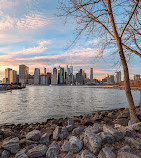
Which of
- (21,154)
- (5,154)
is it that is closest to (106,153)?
(21,154)

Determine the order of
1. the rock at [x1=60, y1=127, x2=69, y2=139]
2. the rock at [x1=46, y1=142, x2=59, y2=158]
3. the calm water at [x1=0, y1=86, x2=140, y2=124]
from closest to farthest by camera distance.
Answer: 1. the rock at [x1=46, y1=142, x2=59, y2=158]
2. the rock at [x1=60, y1=127, x2=69, y2=139]
3. the calm water at [x1=0, y1=86, x2=140, y2=124]

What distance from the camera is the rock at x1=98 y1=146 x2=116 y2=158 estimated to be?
3.17 metres

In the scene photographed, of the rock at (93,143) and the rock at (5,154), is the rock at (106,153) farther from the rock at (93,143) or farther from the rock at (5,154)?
the rock at (5,154)

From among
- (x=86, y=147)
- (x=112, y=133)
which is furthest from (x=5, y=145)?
(x=112, y=133)

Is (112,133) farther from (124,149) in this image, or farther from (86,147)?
(86,147)

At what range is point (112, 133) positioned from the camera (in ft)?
13.2

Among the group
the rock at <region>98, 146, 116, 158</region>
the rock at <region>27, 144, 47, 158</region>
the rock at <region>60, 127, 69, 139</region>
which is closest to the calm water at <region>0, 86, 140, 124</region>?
the rock at <region>60, 127, 69, 139</region>

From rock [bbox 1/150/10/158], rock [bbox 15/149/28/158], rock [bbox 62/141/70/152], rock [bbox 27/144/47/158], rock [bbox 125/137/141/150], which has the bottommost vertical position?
rock [bbox 1/150/10/158]

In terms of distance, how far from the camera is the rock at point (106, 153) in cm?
317

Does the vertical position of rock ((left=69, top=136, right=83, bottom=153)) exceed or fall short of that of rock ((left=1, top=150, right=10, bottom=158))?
it exceeds it

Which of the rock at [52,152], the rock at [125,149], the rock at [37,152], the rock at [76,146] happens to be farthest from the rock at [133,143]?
the rock at [37,152]

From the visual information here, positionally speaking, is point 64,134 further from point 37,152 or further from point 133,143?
point 133,143

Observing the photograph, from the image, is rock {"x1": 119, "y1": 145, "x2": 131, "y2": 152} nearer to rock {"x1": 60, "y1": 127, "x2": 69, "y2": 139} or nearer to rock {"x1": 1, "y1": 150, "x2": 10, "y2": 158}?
rock {"x1": 60, "y1": 127, "x2": 69, "y2": 139}

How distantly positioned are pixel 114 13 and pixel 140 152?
6.14 metres
